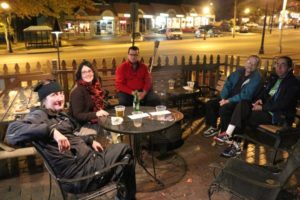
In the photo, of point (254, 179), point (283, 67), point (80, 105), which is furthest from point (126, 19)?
point (254, 179)

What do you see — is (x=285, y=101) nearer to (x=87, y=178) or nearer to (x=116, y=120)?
(x=116, y=120)

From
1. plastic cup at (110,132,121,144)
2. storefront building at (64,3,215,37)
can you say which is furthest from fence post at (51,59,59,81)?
storefront building at (64,3,215,37)

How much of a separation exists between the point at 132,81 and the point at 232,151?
236 cm

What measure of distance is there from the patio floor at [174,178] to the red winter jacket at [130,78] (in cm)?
156

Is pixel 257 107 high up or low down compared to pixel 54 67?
down

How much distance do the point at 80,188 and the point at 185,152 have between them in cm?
252

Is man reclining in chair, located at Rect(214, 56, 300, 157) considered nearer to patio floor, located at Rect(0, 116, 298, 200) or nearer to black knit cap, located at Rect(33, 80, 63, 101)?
patio floor, located at Rect(0, 116, 298, 200)

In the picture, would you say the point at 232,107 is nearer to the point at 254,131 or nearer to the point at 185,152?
the point at 254,131

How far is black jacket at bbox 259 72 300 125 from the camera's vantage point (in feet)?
14.9

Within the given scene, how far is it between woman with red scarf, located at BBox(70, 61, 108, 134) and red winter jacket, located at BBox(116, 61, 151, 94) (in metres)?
1.38

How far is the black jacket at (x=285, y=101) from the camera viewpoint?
455cm

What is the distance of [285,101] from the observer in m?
4.57

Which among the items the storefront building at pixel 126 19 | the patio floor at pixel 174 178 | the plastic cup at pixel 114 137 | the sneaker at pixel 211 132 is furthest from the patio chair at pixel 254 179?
the storefront building at pixel 126 19

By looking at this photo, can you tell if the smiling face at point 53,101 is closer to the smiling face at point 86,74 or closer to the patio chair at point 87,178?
the patio chair at point 87,178
